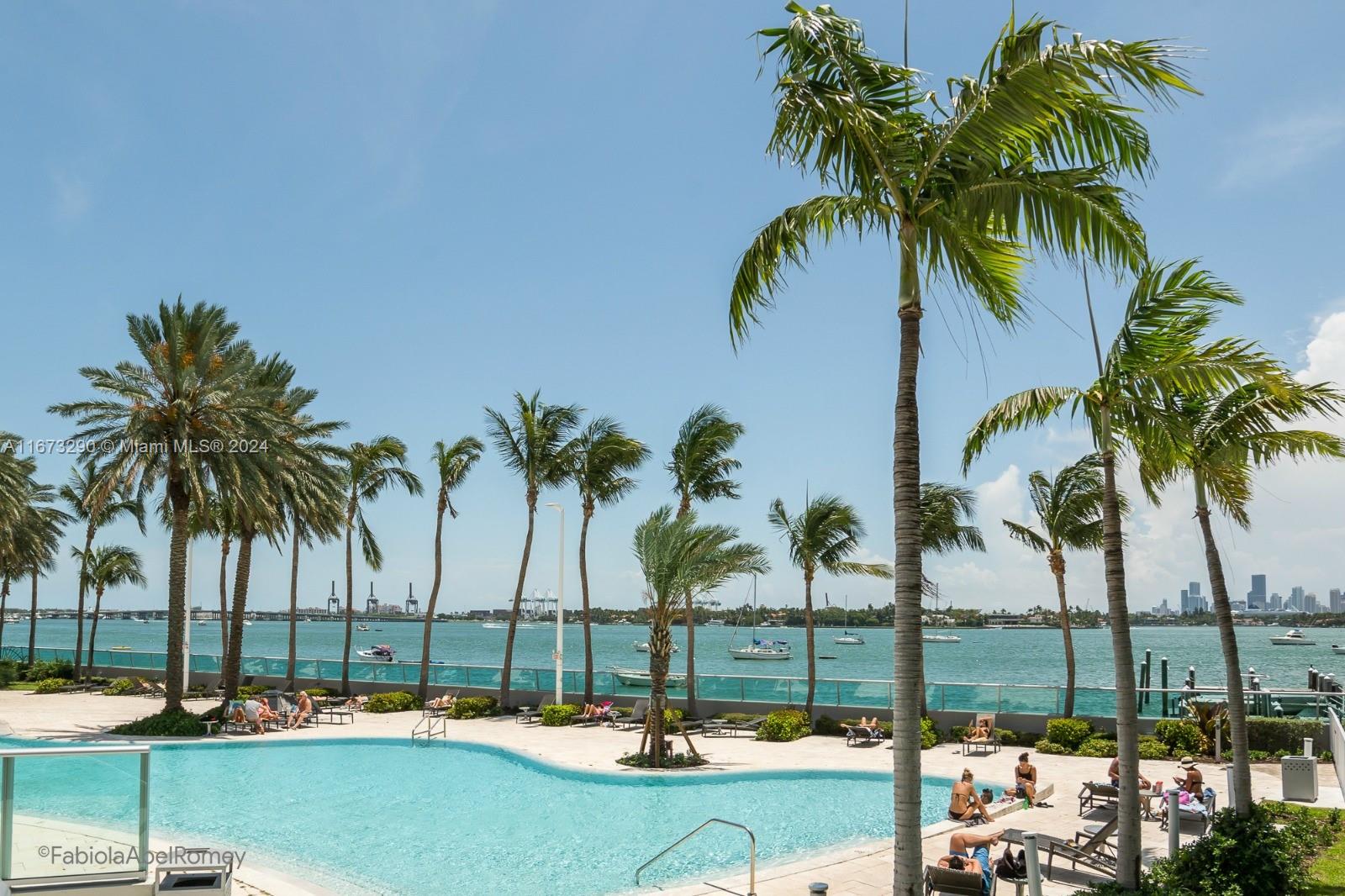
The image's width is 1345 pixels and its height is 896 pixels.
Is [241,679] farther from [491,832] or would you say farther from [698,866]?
[698,866]

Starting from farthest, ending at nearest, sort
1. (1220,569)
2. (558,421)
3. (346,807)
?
1. (558,421)
2. (346,807)
3. (1220,569)

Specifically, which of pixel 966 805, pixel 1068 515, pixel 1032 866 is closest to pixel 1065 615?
pixel 1068 515

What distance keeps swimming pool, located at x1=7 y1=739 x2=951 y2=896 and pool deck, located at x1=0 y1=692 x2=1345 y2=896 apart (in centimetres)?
65

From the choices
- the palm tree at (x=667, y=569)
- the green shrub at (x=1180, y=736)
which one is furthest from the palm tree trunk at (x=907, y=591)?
the green shrub at (x=1180, y=736)

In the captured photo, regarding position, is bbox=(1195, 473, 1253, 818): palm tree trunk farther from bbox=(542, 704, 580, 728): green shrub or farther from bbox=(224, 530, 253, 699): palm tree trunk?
bbox=(224, 530, 253, 699): palm tree trunk

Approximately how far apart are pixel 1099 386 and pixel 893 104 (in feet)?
15.1

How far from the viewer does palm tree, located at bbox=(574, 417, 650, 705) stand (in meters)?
28.2

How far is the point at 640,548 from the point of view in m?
20.8

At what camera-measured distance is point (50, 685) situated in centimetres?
3769

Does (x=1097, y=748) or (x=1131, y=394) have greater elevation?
(x=1131, y=394)

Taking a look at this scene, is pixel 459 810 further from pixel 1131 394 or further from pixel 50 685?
pixel 50 685

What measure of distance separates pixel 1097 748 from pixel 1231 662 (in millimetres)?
10406

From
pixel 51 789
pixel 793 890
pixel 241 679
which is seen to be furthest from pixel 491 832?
pixel 241 679

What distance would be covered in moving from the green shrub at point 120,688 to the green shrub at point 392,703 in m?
12.3
